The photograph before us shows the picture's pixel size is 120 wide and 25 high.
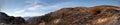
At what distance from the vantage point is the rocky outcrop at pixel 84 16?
489 centimetres

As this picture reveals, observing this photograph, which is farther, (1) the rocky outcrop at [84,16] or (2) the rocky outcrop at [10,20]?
(2) the rocky outcrop at [10,20]

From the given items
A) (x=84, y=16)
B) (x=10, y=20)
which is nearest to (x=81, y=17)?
(x=84, y=16)

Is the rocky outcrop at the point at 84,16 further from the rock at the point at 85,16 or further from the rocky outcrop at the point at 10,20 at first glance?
the rocky outcrop at the point at 10,20

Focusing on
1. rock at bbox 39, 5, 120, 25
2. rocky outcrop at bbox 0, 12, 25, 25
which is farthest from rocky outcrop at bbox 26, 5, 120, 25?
rocky outcrop at bbox 0, 12, 25, 25

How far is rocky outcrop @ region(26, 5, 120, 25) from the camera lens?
489cm

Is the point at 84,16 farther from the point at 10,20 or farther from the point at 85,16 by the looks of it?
the point at 10,20

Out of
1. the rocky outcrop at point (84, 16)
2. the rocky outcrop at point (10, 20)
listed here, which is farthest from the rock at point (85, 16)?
the rocky outcrop at point (10, 20)

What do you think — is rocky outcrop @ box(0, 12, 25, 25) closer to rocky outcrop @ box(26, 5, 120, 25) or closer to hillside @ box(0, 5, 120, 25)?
hillside @ box(0, 5, 120, 25)

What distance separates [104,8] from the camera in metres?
5.35

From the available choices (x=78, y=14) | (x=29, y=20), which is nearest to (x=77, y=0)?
(x=78, y=14)

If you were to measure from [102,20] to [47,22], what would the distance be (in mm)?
1183

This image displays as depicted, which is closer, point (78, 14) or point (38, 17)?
point (78, 14)

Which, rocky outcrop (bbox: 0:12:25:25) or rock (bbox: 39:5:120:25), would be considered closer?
rock (bbox: 39:5:120:25)

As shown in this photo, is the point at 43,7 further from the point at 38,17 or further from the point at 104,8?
the point at 104,8
